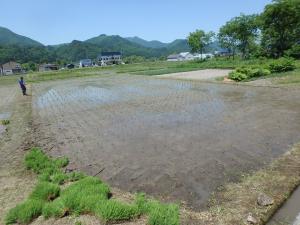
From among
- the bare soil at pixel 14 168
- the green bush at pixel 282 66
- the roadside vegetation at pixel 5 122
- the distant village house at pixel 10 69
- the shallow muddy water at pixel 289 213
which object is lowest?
the shallow muddy water at pixel 289 213

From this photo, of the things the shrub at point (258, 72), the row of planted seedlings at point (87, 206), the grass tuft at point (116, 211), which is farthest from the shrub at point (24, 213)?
the shrub at point (258, 72)

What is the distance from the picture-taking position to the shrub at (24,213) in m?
4.01

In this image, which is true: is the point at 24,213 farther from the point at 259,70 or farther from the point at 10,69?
the point at 10,69

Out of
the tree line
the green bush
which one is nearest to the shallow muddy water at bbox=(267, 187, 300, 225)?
the green bush

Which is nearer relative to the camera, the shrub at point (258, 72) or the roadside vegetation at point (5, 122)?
the roadside vegetation at point (5, 122)

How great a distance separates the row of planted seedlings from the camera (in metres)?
3.88

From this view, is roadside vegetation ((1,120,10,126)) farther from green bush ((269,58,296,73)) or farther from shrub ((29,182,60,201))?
green bush ((269,58,296,73))

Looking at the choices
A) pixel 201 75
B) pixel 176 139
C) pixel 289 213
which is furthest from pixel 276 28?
pixel 289 213

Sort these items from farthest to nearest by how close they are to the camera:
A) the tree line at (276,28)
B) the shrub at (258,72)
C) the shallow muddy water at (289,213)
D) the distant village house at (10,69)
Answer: the distant village house at (10,69) → the tree line at (276,28) → the shrub at (258,72) → the shallow muddy water at (289,213)

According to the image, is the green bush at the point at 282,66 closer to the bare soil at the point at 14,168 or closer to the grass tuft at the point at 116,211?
the bare soil at the point at 14,168

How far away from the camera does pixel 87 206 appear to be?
410 centimetres

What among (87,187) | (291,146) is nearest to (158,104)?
(291,146)

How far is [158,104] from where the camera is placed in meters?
13.4

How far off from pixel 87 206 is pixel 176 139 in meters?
3.99
